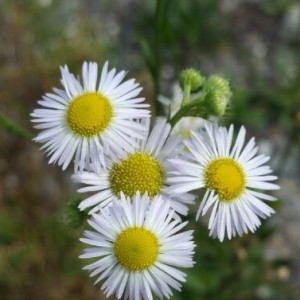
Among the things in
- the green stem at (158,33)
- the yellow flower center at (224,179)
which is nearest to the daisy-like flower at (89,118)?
the yellow flower center at (224,179)

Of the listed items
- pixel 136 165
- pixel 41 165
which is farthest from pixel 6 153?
pixel 136 165

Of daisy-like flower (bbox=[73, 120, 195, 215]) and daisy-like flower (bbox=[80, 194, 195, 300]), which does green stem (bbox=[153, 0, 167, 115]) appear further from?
daisy-like flower (bbox=[80, 194, 195, 300])

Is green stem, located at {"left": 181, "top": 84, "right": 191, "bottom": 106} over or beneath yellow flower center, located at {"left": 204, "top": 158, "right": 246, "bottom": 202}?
over

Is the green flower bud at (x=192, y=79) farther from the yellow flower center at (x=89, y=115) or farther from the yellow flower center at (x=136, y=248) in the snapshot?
the yellow flower center at (x=136, y=248)

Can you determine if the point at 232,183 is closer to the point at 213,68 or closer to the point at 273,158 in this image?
the point at 273,158

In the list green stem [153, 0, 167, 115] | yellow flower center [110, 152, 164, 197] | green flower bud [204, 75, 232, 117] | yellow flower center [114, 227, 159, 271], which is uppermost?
green stem [153, 0, 167, 115]

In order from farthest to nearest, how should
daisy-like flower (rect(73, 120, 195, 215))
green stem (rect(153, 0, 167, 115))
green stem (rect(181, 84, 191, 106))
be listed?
green stem (rect(153, 0, 167, 115)), green stem (rect(181, 84, 191, 106)), daisy-like flower (rect(73, 120, 195, 215))

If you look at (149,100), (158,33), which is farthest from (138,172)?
(149,100)

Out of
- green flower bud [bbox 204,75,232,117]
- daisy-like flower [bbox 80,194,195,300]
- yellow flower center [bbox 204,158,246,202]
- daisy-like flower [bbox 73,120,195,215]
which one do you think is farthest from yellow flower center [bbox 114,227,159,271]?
green flower bud [bbox 204,75,232,117]
